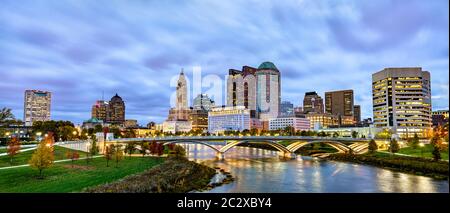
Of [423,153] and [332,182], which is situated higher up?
[423,153]

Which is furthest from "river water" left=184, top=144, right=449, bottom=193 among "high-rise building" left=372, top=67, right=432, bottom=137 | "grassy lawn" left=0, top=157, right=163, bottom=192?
"high-rise building" left=372, top=67, right=432, bottom=137

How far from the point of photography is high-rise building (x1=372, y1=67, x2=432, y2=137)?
135000 millimetres

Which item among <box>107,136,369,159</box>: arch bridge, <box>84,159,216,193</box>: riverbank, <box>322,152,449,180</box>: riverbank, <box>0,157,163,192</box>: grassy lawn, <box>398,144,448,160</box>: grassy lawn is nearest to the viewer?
<box>0,157,163,192</box>: grassy lawn

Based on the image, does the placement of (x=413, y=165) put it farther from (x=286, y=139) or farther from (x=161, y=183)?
(x=161, y=183)

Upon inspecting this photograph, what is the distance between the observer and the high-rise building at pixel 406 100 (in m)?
135

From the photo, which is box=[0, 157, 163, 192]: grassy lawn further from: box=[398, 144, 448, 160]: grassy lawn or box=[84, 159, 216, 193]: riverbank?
box=[398, 144, 448, 160]: grassy lawn

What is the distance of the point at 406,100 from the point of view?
138 m

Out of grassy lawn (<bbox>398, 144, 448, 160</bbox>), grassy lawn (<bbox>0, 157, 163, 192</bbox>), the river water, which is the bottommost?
the river water

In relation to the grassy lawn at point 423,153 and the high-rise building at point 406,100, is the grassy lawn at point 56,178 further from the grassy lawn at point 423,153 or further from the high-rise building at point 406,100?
the high-rise building at point 406,100

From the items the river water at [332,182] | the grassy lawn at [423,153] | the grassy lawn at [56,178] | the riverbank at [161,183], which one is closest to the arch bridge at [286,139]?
the grassy lawn at [423,153]

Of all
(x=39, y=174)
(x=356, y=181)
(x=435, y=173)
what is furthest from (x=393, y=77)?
(x=39, y=174)

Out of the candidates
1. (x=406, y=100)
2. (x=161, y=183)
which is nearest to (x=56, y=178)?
(x=161, y=183)

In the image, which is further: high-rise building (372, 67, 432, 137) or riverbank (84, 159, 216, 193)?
high-rise building (372, 67, 432, 137)

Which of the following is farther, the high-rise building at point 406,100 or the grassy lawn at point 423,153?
the high-rise building at point 406,100
